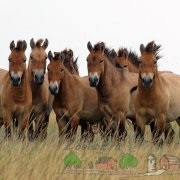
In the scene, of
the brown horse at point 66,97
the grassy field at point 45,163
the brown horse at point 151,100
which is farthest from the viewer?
the brown horse at point 66,97

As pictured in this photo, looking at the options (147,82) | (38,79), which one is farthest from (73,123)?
(147,82)

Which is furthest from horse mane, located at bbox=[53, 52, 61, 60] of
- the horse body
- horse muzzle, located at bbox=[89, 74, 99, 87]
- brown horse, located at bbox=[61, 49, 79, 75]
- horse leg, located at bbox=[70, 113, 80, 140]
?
the horse body

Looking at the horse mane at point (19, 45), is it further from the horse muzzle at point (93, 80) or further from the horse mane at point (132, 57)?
the horse mane at point (132, 57)

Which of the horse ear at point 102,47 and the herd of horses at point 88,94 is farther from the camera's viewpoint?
the horse ear at point 102,47

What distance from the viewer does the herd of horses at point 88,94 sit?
971 centimetres

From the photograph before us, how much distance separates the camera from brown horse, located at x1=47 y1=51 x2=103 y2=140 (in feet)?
32.7

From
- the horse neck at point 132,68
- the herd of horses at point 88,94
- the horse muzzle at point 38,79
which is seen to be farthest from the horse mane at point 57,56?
the horse neck at point 132,68

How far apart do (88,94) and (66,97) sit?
907 millimetres

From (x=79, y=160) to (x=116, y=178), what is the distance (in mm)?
834

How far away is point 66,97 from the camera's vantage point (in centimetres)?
1022

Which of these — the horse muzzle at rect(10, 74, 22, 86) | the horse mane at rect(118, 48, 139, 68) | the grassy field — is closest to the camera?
the grassy field

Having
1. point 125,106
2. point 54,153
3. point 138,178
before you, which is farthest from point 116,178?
point 125,106

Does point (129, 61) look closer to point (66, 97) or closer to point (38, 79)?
point (66, 97)

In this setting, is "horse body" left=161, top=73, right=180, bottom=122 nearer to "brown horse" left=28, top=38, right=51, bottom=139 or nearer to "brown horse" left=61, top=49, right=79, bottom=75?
"brown horse" left=61, top=49, right=79, bottom=75
